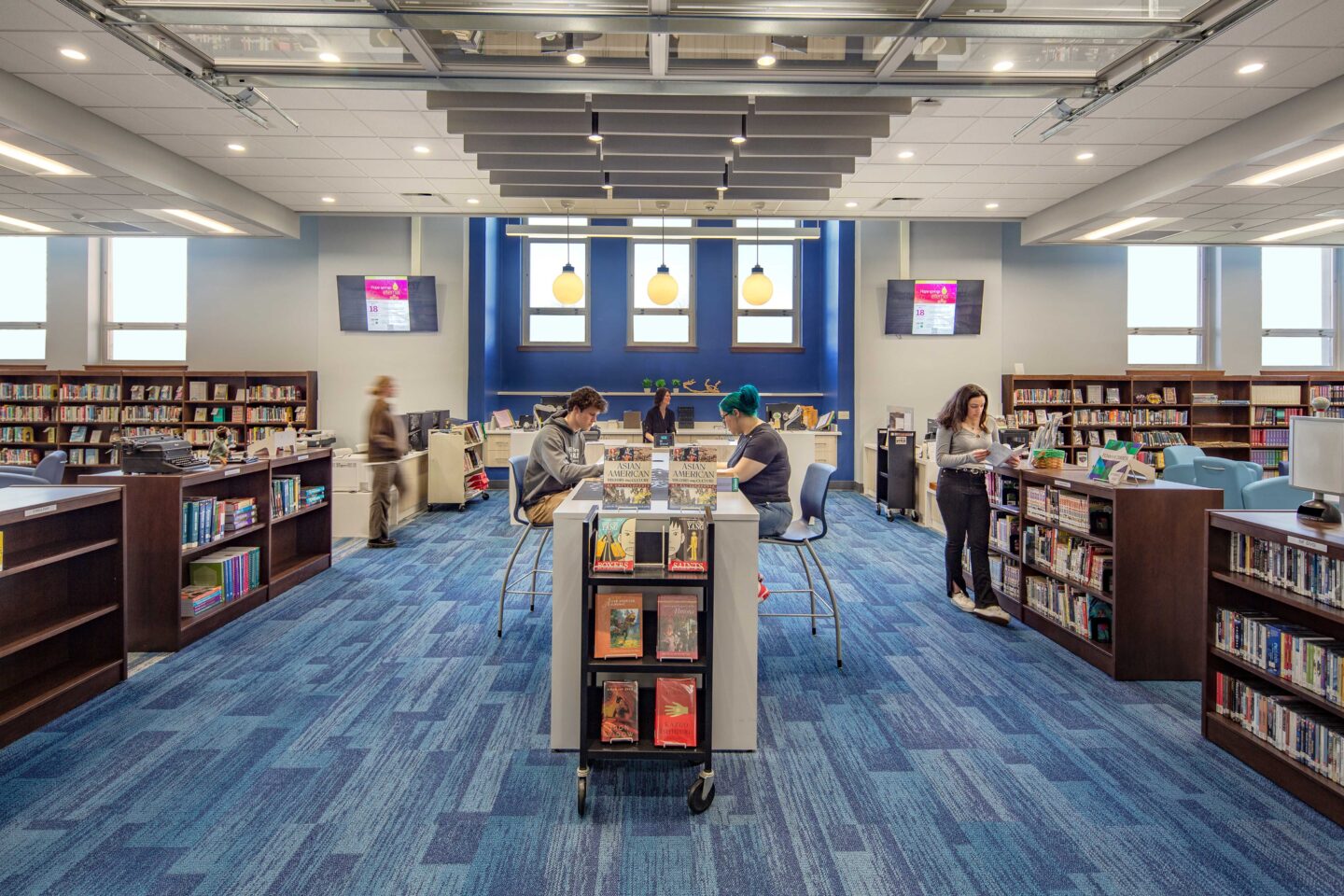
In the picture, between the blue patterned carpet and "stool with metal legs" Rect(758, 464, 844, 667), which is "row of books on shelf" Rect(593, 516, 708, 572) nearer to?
the blue patterned carpet

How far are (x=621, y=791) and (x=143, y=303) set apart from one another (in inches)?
464

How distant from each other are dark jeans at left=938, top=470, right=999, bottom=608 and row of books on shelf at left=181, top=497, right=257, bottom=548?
4900 millimetres

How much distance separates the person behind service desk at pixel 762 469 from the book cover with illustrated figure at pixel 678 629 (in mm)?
1398

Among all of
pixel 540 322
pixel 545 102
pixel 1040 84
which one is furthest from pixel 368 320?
pixel 1040 84

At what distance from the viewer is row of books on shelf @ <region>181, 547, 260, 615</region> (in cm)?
461

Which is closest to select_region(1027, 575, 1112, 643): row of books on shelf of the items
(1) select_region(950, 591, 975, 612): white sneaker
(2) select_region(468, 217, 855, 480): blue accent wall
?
(1) select_region(950, 591, 975, 612): white sneaker

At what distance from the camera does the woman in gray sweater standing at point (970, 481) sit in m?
4.79

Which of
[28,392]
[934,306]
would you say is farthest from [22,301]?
[934,306]

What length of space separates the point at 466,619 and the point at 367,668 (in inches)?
36.1

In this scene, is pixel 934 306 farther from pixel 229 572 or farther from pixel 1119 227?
pixel 229 572

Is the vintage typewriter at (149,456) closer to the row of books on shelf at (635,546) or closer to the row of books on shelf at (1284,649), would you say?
the row of books on shelf at (635,546)

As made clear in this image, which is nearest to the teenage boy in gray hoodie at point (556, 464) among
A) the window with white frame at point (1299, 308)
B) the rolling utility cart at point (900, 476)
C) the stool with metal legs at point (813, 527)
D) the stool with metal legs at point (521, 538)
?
the stool with metal legs at point (521, 538)

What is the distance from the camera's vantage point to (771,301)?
11500 mm

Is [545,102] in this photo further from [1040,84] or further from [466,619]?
[466,619]
